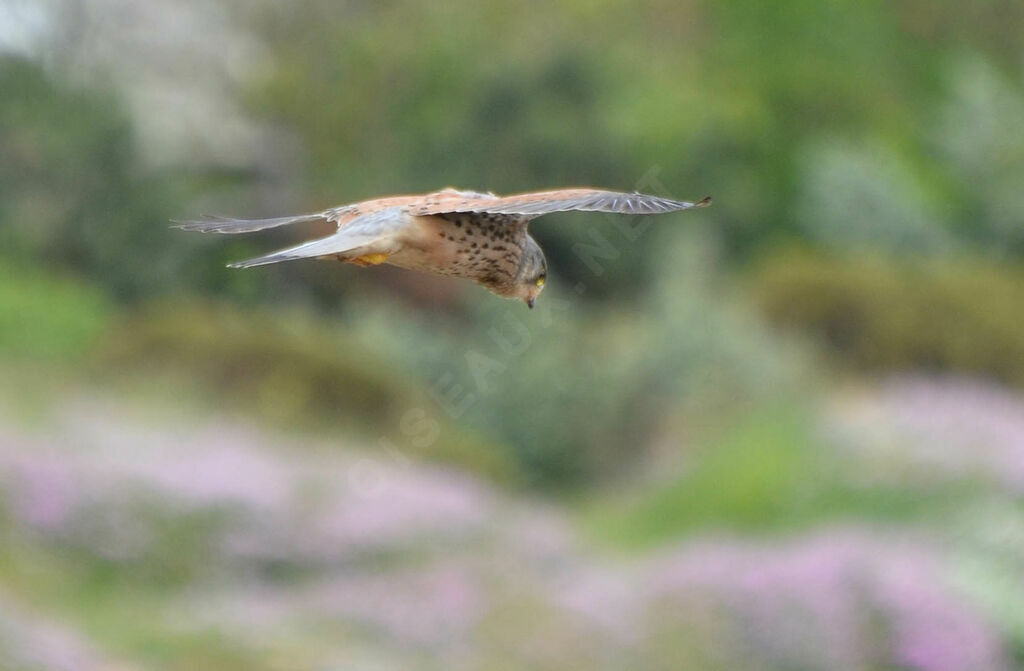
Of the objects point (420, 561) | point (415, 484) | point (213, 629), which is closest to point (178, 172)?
point (415, 484)

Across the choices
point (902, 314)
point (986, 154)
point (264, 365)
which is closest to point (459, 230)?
point (264, 365)

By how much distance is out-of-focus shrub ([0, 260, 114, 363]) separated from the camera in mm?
11422

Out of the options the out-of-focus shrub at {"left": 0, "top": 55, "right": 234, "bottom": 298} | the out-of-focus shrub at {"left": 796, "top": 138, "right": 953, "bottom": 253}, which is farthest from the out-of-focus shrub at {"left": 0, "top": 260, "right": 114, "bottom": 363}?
the out-of-focus shrub at {"left": 796, "top": 138, "right": 953, "bottom": 253}

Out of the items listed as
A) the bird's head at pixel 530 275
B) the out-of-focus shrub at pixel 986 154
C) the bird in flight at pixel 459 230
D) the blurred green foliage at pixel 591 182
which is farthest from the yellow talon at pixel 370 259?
the out-of-focus shrub at pixel 986 154

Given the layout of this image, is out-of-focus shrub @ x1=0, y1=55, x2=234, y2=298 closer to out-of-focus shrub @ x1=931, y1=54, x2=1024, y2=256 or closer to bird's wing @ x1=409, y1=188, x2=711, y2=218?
out-of-focus shrub @ x1=931, y1=54, x2=1024, y2=256

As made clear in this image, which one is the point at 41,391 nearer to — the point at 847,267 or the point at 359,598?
the point at 359,598

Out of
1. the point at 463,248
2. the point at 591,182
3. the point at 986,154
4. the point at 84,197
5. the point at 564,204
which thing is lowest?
the point at 564,204

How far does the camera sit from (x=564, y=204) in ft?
4.58

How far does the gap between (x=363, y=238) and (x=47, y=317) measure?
36.2 feet

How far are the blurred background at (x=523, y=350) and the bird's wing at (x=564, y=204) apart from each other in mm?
1048

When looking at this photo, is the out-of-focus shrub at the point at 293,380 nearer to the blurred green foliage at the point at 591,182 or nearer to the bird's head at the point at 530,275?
the blurred green foliage at the point at 591,182

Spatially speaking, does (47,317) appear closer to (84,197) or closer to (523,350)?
(84,197)

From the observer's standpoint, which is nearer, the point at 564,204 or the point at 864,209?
the point at 564,204

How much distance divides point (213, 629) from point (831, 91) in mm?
15396
